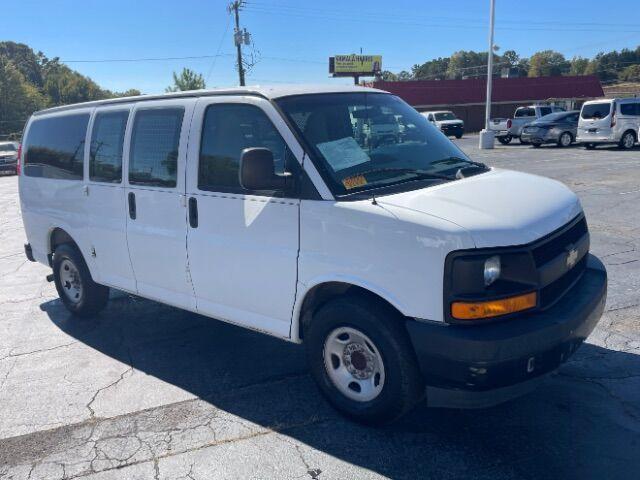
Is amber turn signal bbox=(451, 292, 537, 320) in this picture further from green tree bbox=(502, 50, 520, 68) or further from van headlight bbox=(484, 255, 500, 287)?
green tree bbox=(502, 50, 520, 68)

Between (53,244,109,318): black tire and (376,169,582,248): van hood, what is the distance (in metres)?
3.59

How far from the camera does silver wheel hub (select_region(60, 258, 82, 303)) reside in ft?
19.0

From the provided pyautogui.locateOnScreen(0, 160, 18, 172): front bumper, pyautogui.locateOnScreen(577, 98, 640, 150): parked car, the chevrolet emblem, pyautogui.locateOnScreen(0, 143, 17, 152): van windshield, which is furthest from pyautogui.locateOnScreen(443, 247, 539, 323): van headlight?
pyautogui.locateOnScreen(0, 143, 17, 152): van windshield

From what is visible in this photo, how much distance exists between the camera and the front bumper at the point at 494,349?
9.53 feet

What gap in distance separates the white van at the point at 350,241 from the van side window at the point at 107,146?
2cm

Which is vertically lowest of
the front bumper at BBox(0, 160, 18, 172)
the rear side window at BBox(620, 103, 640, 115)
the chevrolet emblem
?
the front bumper at BBox(0, 160, 18, 172)

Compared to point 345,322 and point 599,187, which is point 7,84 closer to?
point 599,187

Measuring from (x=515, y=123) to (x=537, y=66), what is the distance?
9500 centimetres

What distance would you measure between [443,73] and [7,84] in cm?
9367

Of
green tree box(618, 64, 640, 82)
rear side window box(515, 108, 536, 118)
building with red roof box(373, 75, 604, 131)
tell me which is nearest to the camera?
rear side window box(515, 108, 536, 118)

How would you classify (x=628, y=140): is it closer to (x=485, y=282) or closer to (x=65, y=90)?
(x=485, y=282)

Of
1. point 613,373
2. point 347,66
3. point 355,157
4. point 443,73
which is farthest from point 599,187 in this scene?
point 443,73

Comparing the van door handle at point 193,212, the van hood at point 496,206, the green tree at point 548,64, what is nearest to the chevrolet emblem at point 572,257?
the van hood at point 496,206

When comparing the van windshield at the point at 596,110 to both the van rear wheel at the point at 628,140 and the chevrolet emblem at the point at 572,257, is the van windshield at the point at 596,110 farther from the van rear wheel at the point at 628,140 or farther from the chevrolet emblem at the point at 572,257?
the chevrolet emblem at the point at 572,257
